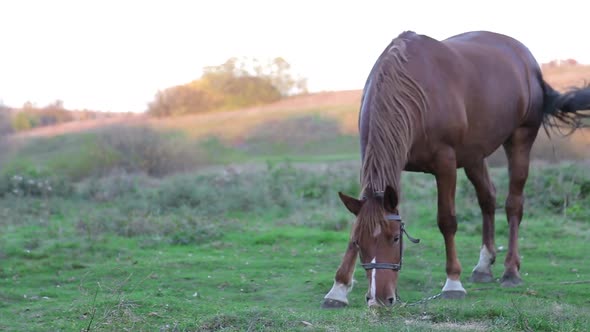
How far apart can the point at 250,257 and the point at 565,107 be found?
377 cm

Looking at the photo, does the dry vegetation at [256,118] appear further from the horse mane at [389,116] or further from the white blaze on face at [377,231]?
the white blaze on face at [377,231]

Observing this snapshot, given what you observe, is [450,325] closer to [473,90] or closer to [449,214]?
[449,214]

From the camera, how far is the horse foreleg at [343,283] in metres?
5.64

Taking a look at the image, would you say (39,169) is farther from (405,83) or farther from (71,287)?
(405,83)

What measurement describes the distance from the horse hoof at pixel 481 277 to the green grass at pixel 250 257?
0.31 meters

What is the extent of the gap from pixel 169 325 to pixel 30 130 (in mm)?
13297

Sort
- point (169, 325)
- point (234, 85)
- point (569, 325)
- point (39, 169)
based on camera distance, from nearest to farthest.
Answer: point (569, 325) < point (169, 325) < point (39, 169) < point (234, 85)

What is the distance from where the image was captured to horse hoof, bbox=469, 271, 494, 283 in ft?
22.4

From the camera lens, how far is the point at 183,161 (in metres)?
16.5

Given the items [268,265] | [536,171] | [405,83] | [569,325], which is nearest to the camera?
[569,325]

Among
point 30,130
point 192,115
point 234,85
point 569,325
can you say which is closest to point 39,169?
point 30,130

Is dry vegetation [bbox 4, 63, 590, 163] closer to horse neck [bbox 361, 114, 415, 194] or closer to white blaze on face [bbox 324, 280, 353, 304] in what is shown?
white blaze on face [bbox 324, 280, 353, 304]

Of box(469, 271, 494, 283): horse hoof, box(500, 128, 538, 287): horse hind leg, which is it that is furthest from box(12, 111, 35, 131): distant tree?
box(469, 271, 494, 283): horse hoof

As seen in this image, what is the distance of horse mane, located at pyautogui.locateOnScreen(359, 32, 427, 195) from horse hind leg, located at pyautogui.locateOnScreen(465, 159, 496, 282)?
5.30ft
